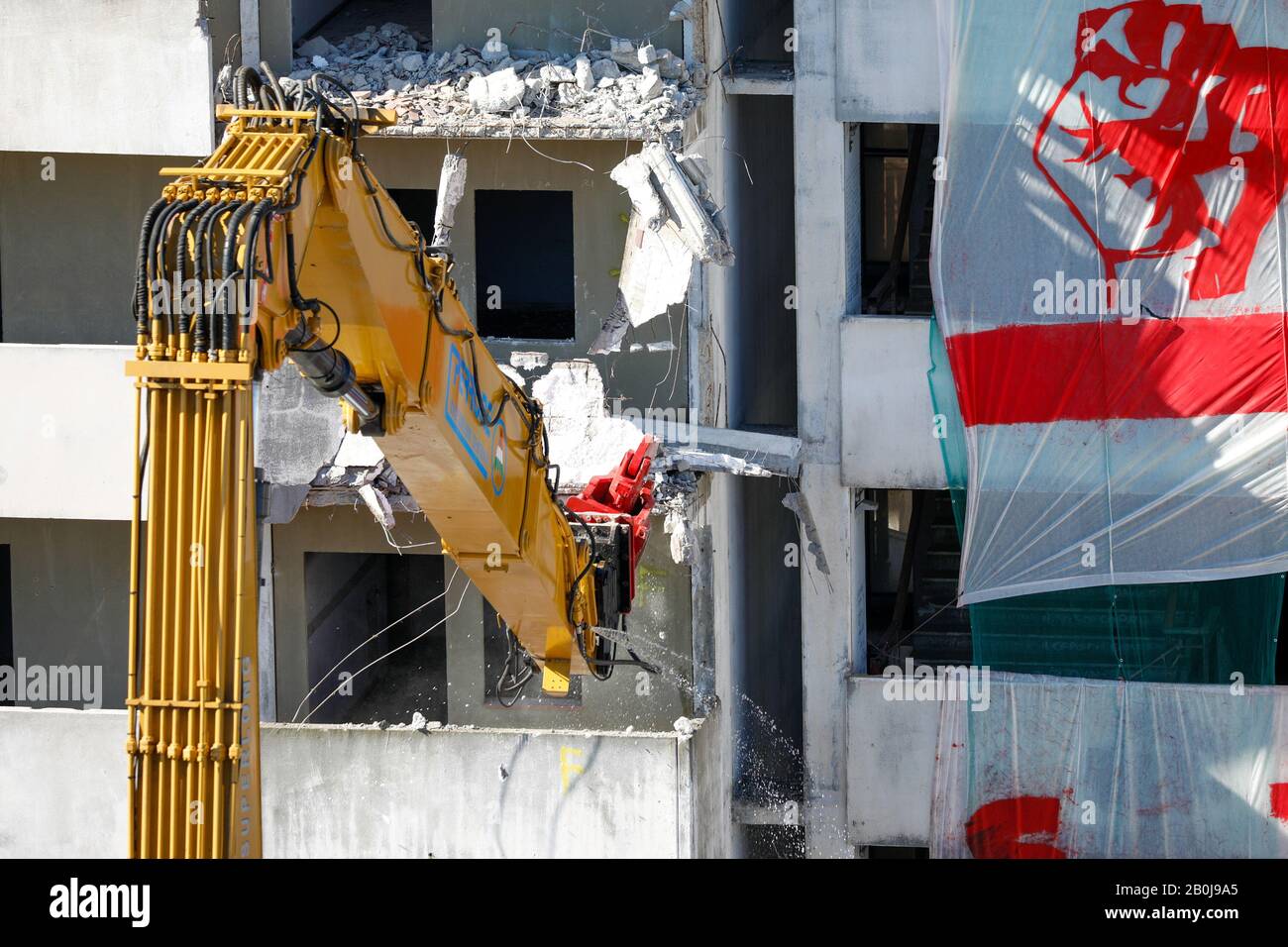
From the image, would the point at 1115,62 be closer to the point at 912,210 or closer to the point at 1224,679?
the point at 912,210

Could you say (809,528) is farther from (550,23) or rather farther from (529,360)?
(550,23)

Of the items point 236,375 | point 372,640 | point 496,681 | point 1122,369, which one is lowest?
point 496,681

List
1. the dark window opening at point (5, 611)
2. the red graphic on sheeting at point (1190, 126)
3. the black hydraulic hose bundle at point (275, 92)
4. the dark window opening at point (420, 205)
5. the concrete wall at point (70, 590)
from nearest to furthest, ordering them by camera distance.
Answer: the black hydraulic hose bundle at point (275, 92) < the red graphic on sheeting at point (1190, 126) < the concrete wall at point (70, 590) < the dark window opening at point (420, 205) < the dark window opening at point (5, 611)

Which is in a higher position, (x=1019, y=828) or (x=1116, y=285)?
(x=1116, y=285)

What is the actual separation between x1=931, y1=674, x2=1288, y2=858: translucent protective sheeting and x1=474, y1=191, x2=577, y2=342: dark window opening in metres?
7.11

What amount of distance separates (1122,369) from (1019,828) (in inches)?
167

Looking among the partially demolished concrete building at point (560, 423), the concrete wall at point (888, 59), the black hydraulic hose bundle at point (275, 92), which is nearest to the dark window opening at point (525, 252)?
the partially demolished concrete building at point (560, 423)

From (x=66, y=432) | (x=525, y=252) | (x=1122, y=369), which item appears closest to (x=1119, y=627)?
(x=1122, y=369)

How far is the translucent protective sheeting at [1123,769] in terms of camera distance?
13.9m

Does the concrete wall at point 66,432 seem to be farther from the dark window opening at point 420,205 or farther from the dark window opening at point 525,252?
the dark window opening at point 525,252

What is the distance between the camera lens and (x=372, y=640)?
17109 millimetres

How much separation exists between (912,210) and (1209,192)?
3833 mm

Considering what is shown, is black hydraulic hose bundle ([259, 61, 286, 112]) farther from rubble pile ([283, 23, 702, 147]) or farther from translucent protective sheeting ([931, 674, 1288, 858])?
translucent protective sheeting ([931, 674, 1288, 858])

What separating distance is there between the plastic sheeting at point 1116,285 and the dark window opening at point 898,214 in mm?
2633
